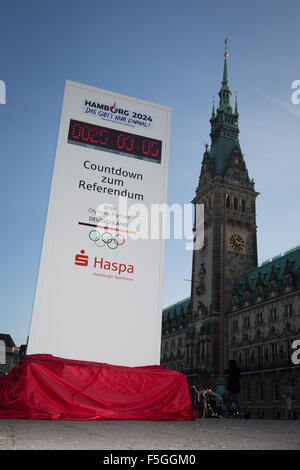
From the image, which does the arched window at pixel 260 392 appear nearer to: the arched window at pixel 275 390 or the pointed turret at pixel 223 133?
the arched window at pixel 275 390

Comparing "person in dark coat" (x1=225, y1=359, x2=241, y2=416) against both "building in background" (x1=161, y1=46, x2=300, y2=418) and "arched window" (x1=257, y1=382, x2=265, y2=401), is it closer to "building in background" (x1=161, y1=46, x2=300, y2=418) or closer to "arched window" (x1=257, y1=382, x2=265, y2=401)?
"building in background" (x1=161, y1=46, x2=300, y2=418)

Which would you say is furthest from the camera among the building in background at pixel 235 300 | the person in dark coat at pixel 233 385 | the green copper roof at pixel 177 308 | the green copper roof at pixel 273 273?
the green copper roof at pixel 177 308

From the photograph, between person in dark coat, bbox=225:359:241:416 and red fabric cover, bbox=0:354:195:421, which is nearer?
red fabric cover, bbox=0:354:195:421

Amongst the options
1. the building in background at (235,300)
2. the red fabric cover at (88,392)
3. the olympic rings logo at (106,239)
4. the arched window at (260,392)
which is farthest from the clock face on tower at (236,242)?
the red fabric cover at (88,392)

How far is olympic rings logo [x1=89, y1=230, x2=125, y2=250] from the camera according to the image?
12602 millimetres

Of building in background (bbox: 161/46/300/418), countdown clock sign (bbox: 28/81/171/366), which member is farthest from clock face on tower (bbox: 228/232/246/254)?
countdown clock sign (bbox: 28/81/171/366)

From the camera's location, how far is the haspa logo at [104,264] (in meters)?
12.3

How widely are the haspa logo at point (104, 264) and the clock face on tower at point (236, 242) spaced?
57613mm

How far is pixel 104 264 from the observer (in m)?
12.6

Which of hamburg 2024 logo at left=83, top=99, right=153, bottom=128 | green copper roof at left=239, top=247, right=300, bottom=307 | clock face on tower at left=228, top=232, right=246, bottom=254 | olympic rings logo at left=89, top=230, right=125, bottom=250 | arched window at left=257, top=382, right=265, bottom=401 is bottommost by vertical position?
arched window at left=257, top=382, right=265, bottom=401

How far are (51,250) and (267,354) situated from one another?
4794 cm

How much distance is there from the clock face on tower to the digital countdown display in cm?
5637

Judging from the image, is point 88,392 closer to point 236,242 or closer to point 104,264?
point 104,264

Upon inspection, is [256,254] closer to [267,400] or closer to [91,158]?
[267,400]
